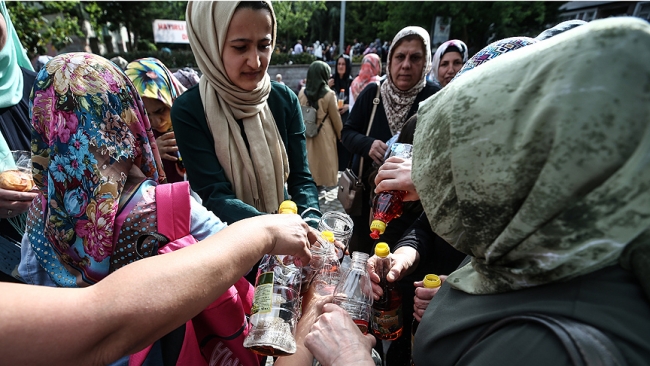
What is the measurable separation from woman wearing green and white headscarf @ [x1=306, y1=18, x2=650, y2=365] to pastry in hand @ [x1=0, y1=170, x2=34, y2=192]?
2.28 m

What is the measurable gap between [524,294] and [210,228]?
1.26m

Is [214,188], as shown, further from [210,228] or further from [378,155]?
[378,155]

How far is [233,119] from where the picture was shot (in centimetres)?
210

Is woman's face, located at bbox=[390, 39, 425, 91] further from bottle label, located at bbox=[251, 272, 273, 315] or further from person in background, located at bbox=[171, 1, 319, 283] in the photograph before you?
bottle label, located at bbox=[251, 272, 273, 315]

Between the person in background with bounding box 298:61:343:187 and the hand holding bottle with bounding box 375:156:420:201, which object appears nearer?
the hand holding bottle with bounding box 375:156:420:201

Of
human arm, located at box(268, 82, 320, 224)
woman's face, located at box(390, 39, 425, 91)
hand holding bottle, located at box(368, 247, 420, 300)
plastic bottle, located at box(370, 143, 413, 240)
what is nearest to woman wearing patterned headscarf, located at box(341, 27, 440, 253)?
woman's face, located at box(390, 39, 425, 91)

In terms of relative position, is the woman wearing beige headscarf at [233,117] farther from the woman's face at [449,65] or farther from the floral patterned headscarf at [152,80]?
the woman's face at [449,65]

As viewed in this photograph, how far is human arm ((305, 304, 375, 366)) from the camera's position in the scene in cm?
107

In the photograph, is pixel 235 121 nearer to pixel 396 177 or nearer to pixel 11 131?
pixel 396 177

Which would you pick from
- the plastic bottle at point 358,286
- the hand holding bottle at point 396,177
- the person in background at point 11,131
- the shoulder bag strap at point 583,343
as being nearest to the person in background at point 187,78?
the person in background at point 11,131

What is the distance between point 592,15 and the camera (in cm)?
2556

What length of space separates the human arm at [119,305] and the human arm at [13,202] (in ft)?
4.81

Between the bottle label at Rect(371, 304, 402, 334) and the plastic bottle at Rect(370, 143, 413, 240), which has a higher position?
the plastic bottle at Rect(370, 143, 413, 240)

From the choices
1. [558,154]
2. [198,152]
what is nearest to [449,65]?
[198,152]
